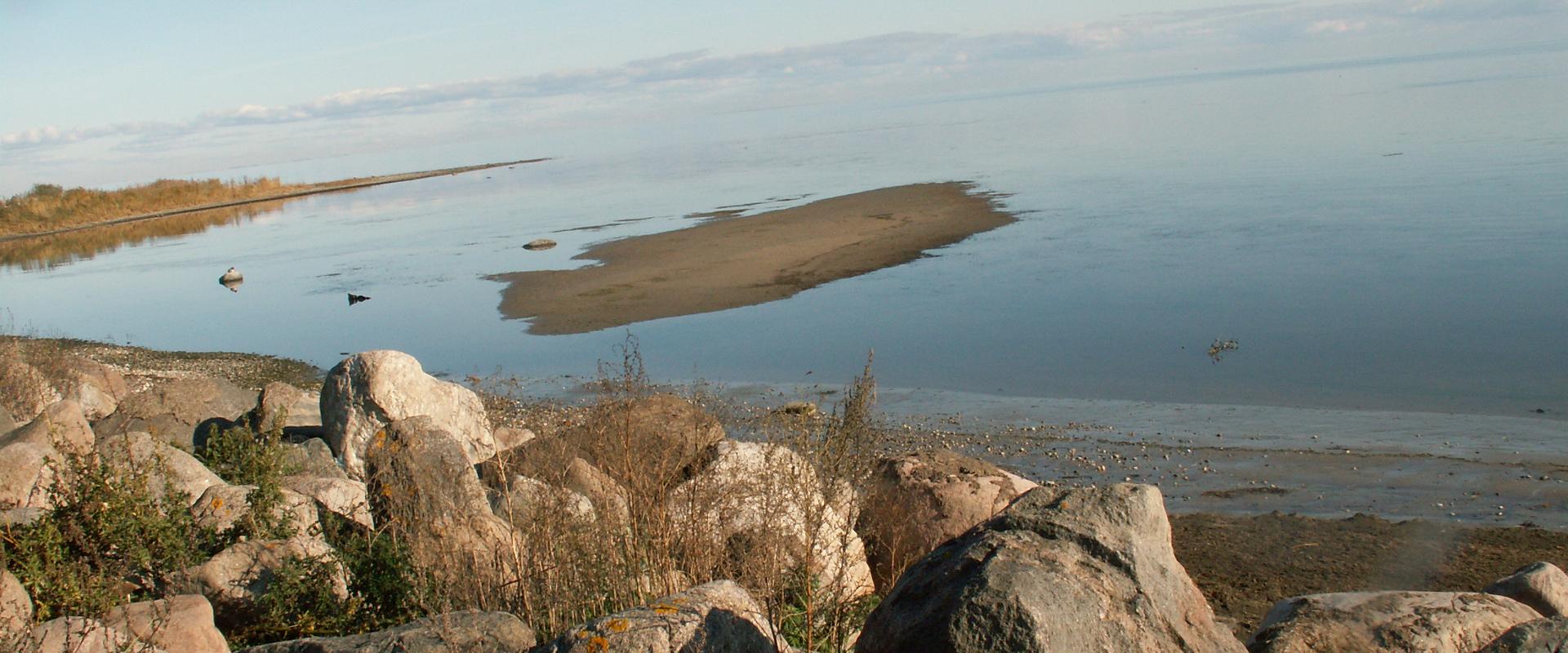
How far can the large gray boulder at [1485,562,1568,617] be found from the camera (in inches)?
239

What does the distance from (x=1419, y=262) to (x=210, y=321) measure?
2518 centimetres

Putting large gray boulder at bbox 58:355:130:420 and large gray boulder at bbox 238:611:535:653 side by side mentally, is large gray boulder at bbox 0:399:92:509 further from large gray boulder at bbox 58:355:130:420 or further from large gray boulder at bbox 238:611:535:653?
large gray boulder at bbox 238:611:535:653

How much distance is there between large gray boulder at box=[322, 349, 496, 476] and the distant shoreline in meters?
56.9

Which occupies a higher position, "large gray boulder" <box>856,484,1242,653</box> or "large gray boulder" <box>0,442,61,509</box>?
"large gray boulder" <box>856,484,1242,653</box>

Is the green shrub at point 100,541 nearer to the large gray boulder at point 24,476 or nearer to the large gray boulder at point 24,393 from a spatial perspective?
the large gray boulder at point 24,476

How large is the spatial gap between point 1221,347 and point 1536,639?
12.3 metres

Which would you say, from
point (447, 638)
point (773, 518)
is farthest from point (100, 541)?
point (773, 518)

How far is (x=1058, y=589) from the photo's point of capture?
381 cm

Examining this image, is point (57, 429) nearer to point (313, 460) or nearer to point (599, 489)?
point (313, 460)

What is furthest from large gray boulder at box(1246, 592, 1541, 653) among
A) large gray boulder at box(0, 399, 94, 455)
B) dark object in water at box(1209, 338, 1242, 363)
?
dark object in water at box(1209, 338, 1242, 363)

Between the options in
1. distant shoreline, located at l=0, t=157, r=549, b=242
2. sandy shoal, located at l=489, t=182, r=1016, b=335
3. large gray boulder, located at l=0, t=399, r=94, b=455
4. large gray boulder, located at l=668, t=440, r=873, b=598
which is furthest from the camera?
distant shoreline, located at l=0, t=157, r=549, b=242

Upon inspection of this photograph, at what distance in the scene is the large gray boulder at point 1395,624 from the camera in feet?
16.2

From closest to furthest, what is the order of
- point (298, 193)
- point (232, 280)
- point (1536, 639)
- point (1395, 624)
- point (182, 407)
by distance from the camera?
1. point (1536, 639)
2. point (1395, 624)
3. point (182, 407)
4. point (232, 280)
5. point (298, 193)

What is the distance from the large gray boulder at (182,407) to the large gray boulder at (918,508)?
6.08 m
